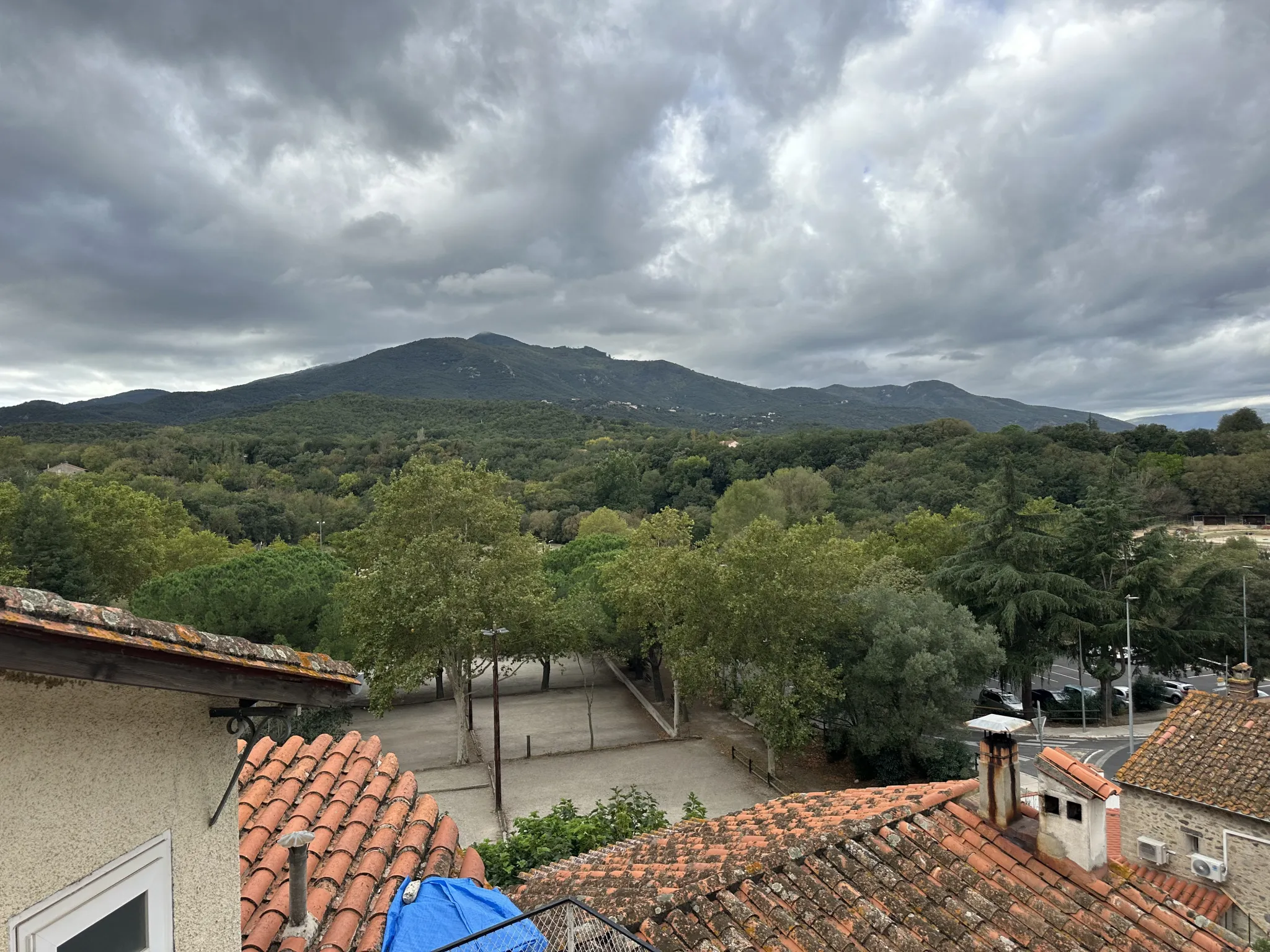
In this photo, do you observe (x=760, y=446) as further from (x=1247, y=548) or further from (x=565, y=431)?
(x=1247, y=548)

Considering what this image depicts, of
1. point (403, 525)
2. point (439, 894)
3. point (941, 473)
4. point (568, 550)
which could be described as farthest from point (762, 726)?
point (941, 473)

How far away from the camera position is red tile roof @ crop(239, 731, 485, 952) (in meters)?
4.46

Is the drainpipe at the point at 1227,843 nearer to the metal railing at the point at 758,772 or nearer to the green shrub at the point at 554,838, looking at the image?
the green shrub at the point at 554,838

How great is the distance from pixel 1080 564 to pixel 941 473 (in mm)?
41306

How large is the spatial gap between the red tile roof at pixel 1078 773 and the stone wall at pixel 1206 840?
757cm

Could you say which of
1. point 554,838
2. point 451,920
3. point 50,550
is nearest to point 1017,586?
point 554,838

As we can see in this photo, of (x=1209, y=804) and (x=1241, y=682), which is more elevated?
(x=1241, y=682)

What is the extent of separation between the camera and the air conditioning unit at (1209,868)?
10953 millimetres

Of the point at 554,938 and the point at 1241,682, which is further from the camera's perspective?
the point at 1241,682

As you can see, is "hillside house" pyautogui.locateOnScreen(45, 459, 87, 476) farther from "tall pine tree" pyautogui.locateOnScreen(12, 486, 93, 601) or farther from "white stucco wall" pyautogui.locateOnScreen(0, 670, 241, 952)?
"white stucco wall" pyautogui.locateOnScreen(0, 670, 241, 952)

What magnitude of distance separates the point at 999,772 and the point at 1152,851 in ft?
28.8

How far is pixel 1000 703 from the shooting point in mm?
28609

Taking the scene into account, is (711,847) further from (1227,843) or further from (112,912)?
(1227,843)

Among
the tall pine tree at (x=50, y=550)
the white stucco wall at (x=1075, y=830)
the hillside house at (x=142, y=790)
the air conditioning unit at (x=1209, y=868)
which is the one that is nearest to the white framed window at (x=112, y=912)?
the hillside house at (x=142, y=790)
